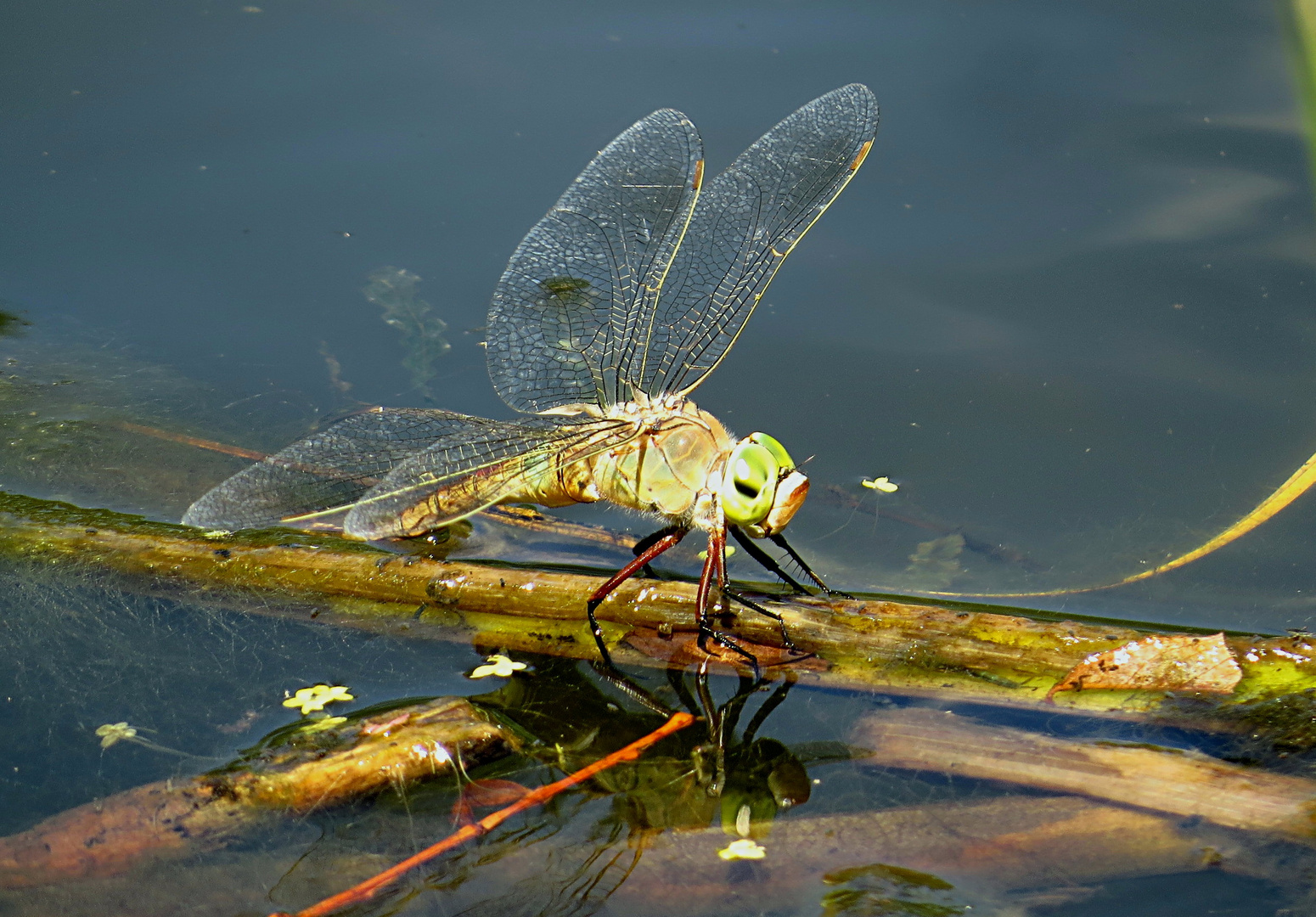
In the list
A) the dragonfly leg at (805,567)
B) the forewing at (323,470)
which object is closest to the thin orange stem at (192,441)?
the forewing at (323,470)

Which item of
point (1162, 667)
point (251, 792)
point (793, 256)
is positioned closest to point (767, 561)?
point (1162, 667)

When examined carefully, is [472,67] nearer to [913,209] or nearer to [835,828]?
[913,209]

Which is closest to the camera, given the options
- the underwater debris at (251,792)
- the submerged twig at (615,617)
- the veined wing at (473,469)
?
the underwater debris at (251,792)

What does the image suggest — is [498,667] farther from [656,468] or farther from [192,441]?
[192,441]

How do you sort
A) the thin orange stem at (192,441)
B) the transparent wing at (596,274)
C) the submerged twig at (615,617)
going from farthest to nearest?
the thin orange stem at (192,441)
the transparent wing at (596,274)
the submerged twig at (615,617)

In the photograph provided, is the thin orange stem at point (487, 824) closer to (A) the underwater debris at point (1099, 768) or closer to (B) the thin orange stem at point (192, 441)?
(A) the underwater debris at point (1099, 768)

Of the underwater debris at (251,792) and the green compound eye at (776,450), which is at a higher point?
the green compound eye at (776,450)

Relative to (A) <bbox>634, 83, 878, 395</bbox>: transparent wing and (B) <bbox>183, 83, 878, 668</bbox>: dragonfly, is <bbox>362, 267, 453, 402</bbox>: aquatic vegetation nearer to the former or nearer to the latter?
(B) <bbox>183, 83, 878, 668</bbox>: dragonfly
